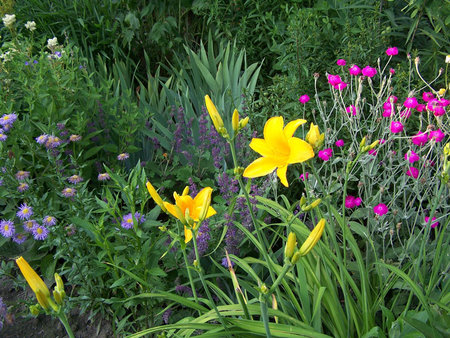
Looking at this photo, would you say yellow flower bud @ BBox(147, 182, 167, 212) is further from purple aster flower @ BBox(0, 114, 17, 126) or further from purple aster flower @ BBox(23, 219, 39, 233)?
purple aster flower @ BBox(0, 114, 17, 126)

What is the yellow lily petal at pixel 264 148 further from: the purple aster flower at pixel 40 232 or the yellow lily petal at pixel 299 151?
the purple aster flower at pixel 40 232

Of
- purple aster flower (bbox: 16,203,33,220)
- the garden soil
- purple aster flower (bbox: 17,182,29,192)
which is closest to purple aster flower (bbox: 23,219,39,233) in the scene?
purple aster flower (bbox: 16,203,33,220)

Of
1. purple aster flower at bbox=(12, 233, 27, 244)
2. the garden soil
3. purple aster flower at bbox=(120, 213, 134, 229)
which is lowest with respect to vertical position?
the garden soil

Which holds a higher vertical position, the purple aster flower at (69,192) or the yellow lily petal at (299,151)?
the yellow lily petal at (299,151)

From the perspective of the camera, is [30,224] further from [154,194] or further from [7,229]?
[154,194]

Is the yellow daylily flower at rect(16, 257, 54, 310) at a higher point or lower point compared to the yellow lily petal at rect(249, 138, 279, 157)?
higher

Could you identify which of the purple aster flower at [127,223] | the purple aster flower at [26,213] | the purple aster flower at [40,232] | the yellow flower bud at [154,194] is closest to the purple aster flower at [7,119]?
the purple aster flower at [26,213]

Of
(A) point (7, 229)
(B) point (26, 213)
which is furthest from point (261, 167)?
(A) point (7, 229)

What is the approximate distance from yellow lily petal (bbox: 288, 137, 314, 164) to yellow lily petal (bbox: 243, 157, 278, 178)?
0.21ft

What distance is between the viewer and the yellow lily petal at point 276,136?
1145 millimetres

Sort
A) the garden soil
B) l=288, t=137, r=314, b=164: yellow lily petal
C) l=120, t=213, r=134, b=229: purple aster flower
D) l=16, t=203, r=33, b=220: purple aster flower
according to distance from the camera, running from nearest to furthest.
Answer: l=288, t=137, r=314, b=164: yellow lily petal
l=120, t=213, r=134, b=229: purple aster flower
l=16, t=203, r=33, b=220: purple aster flower
the garden soil

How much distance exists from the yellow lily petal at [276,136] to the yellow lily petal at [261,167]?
0.03 metres

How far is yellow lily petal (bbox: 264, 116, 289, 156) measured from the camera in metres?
1.14

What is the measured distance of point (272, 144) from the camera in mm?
1161
